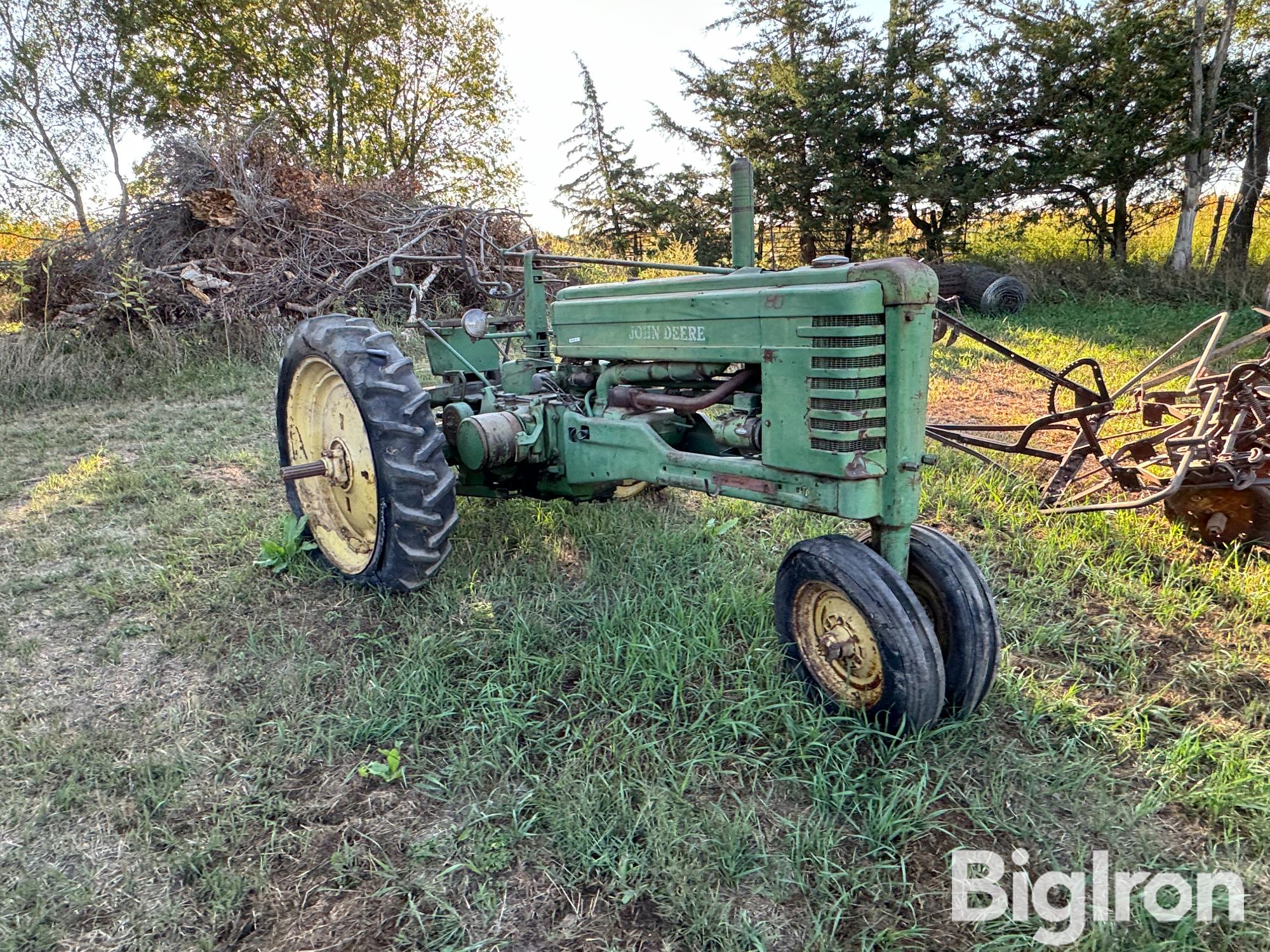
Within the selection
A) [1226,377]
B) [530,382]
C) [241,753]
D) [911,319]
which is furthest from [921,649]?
[1226,377]

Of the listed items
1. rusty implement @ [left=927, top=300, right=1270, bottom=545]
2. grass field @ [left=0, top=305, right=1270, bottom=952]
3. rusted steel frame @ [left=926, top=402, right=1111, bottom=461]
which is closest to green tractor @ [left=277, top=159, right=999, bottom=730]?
grass field @ [left=0, top=305, right=1270, bottom=952]

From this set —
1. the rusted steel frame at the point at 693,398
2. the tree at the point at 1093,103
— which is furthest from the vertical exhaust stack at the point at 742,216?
the tree at the point at 1093,103

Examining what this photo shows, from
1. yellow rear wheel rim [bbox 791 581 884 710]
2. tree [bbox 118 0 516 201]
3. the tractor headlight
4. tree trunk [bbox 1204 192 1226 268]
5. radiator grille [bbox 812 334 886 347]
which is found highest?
tree [bbox 118 0 516 201]

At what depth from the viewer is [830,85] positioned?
44.2ft

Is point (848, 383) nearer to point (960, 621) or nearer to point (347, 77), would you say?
point (960, 621)

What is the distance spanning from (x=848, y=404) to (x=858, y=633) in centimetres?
68

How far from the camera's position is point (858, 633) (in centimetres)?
220

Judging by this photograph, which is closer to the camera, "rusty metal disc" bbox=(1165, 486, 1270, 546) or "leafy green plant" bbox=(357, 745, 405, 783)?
"leafy green plant" bbox=(357, 745, 405, 783)

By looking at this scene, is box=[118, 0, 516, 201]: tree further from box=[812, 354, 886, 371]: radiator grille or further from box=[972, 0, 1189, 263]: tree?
box=[812, 354, 886, 371]: radiator grille

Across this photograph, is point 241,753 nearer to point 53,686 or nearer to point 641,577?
point 53,686

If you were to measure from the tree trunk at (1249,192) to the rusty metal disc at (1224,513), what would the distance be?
960 cm

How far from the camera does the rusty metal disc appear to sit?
324cm

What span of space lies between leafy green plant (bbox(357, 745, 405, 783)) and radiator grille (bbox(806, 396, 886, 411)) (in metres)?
1.60

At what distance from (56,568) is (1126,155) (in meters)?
13.4
